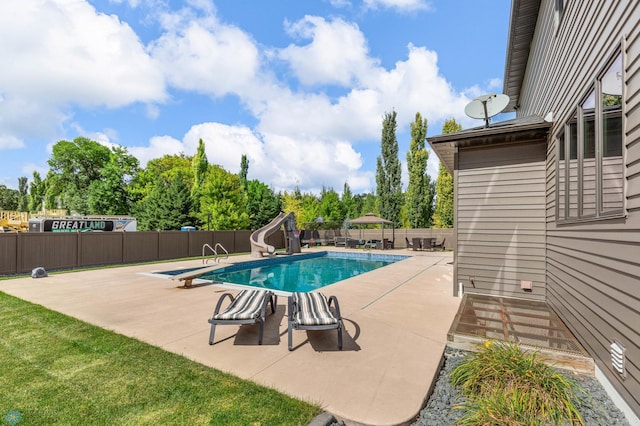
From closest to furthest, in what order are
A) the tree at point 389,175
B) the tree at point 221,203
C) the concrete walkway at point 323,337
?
the concrete walkway at point 323,337 → the tree at point 221,203 → the tree at point 389,175

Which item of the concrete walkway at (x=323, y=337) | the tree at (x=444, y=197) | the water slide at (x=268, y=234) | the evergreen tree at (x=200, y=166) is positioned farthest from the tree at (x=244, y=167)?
the concrete walkway at (x=323, y=337)

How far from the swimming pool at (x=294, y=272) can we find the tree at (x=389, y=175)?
11.1 metres

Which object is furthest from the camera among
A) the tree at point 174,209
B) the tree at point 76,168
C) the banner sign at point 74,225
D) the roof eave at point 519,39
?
the tree at point 76,168

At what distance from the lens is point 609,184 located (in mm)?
2555

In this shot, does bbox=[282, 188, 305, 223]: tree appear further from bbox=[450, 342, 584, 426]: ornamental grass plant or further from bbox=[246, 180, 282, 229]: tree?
bbox=[450, 342, 584, 426]: ornamental grass plant

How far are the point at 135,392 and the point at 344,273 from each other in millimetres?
9734

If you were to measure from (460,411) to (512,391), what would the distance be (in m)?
0.44

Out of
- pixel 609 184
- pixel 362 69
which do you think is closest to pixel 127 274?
pixel 609 184

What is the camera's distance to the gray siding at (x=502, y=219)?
5.36 m

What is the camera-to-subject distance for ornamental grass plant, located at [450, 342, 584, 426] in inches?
84.1

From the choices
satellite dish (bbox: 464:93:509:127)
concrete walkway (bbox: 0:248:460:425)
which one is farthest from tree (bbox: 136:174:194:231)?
satellite dish (bbox: 464:93:509:127)

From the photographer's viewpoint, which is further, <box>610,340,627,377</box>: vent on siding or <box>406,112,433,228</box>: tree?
<box>406,112,433,228</box>: tree

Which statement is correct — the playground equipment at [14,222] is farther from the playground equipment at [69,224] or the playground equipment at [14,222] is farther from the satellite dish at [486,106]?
the satellite dish at [486,106]

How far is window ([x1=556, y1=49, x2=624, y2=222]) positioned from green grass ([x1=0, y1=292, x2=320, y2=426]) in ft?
10.3
